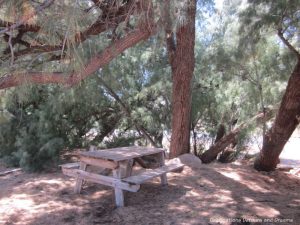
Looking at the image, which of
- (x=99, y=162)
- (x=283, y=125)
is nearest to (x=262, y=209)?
(x=99, y=162)

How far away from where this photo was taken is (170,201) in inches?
153

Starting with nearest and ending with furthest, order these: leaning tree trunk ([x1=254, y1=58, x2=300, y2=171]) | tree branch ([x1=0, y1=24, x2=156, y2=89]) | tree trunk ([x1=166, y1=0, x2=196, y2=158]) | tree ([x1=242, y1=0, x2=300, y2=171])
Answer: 1. tree branch ([x1=0, y1=24, x2=156, y2=89])
2. tree ([x1=242, y1=0, x2=300, y2=171])
3. leaning tree trunk ([x1=254, y1=58, x2=300, y2=171])
4. tree trunk ([x1=166, y1=0, x2=196, y2=158])

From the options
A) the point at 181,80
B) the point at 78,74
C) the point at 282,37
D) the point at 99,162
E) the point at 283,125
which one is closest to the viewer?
the point at 78,74

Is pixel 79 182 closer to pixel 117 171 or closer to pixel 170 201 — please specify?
pixel 117 171

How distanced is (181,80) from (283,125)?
1.61 meters

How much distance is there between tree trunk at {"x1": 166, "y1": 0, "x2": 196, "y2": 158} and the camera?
520 centimetres

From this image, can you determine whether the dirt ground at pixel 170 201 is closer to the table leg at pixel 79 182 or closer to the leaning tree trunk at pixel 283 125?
the table leg at pixel 79 182

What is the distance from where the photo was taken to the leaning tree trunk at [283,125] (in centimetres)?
493

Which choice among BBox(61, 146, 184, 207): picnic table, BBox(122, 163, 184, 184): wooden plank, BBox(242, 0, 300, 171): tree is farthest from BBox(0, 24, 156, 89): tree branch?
BBox(242, 0, 300, 171): tree

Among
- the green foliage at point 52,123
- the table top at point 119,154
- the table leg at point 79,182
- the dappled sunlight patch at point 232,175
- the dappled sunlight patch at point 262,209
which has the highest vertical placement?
the green foliage at point 52,123

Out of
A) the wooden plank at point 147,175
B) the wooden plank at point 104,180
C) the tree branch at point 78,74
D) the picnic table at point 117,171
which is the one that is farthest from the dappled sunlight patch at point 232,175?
the tree branch at point 78,74

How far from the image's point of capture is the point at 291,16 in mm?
4641

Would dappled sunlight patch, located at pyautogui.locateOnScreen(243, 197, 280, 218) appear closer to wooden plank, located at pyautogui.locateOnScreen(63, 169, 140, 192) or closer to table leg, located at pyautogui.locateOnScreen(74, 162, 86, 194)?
wooden plank, located at pyautogui.locateOnScreen(63, 169, 140, 192)

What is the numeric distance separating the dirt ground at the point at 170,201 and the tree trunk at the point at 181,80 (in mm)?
480
